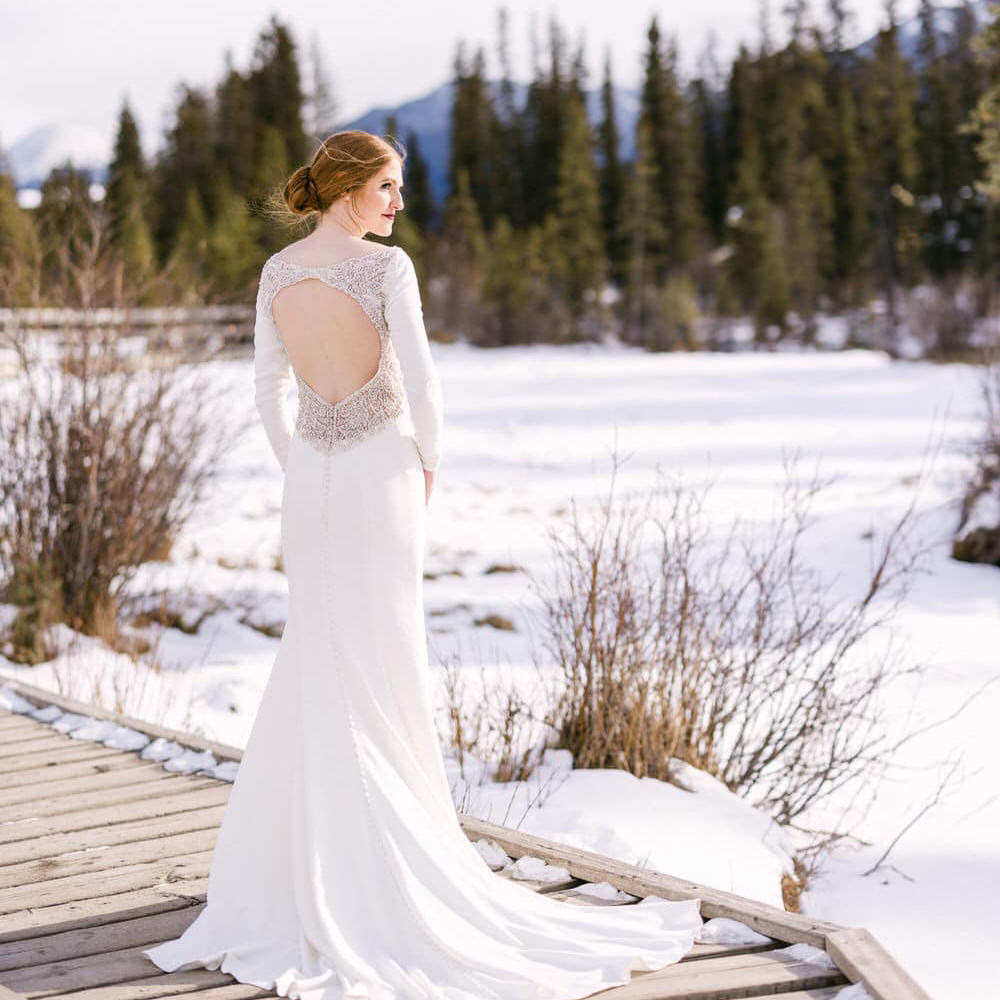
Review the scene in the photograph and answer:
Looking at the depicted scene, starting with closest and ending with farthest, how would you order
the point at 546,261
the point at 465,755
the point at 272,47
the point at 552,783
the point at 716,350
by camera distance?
the point at 552,783
the point at 465,755
the point at 716,350
the point at 546,261
the point at 272,47

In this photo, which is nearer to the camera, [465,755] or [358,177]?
[358,177]

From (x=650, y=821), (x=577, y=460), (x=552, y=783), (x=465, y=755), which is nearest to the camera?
(x=650, y=821)

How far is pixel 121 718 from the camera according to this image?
5.04 m

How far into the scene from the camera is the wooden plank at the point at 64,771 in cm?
440

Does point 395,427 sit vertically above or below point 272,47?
below

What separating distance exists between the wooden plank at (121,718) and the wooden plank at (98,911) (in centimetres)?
85

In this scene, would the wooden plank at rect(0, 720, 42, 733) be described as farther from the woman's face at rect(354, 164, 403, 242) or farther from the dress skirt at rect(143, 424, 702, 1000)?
the woman's face at rect(354, 164, 403, 242)

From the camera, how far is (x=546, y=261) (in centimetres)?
4009

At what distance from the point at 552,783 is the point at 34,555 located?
3504 millimetres

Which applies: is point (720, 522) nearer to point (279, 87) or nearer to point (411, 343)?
point (411, 343)

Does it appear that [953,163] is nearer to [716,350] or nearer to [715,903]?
[716,350]

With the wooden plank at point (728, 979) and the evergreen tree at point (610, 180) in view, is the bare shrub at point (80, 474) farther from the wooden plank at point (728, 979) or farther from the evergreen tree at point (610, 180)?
the evergreen tree at point (610, 180)

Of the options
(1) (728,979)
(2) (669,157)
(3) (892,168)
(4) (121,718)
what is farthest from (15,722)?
(2) (669,157)

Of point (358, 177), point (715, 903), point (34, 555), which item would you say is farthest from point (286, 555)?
point (34, 555)
